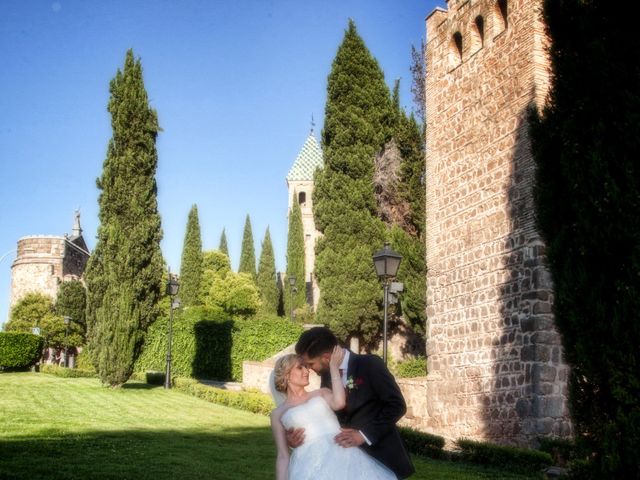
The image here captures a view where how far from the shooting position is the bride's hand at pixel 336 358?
3783 millimetres

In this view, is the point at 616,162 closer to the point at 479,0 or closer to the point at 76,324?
the point at 479,0

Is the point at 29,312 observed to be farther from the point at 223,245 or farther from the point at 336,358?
the point at 336,358

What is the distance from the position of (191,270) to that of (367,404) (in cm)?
4520

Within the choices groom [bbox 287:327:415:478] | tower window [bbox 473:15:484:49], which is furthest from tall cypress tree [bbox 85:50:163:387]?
groom [bbox 287:327:415:478]

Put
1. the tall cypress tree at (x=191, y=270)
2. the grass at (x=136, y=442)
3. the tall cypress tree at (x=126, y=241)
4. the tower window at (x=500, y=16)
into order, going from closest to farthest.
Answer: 1. the grass at (x=136, y=442)
2. the tower window at (x=500, y=16)
3. the tall cypress tree at (x=126, y=241)
4. the tall cypress tree at (x=191, y=270)

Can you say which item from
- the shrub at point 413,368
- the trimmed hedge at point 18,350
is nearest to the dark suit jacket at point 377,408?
the shrub at point 413,368

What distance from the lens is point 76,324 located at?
38.2 m

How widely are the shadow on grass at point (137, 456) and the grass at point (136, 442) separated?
10mm

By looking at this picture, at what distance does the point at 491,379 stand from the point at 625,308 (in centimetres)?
716

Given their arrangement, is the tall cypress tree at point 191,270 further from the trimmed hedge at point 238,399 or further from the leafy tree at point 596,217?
the leafy tree at point 596,217

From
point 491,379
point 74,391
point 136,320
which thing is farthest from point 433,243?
point 74,391

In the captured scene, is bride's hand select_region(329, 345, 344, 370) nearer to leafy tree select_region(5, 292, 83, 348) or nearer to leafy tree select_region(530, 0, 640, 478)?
leafy tree select_region(530, 0, 640, 478)

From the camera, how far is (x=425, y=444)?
414 inches

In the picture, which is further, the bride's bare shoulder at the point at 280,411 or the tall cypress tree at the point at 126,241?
the tall cypress tree at the point at 126,241
